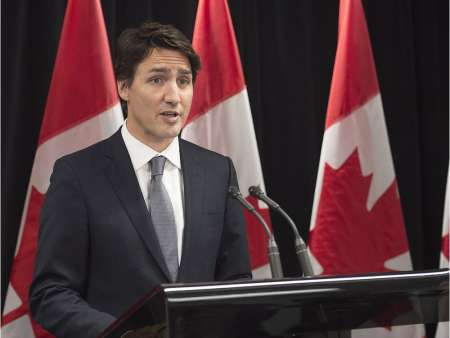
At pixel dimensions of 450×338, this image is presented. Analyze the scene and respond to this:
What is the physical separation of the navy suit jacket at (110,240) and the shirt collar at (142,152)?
0.03m

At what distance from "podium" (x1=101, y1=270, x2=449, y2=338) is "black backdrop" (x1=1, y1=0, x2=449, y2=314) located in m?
2.13

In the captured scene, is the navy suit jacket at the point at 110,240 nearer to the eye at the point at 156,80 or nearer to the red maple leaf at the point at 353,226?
the eye at the point at 156,80

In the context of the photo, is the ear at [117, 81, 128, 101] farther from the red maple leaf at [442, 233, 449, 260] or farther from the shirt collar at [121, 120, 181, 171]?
the red maple leaf at [442, 233, 449, 260]

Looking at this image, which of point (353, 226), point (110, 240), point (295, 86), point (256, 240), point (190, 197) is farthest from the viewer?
point (295, 86)

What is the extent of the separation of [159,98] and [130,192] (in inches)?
13.6

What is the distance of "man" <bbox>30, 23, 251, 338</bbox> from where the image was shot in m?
2.33

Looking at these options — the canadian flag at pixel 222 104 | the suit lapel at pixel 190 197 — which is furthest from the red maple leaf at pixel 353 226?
the suit lapel at pixel 190 197

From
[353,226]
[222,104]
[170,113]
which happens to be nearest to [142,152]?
[170,113]

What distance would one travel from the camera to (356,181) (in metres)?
3.68

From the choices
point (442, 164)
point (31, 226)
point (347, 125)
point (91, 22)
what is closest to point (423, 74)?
point (442, 164)

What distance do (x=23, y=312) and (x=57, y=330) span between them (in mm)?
1230

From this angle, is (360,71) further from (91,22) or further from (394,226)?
(91,22)

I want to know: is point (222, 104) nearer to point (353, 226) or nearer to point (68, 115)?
point (68, 115)

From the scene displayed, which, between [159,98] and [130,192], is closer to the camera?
[130,192]
